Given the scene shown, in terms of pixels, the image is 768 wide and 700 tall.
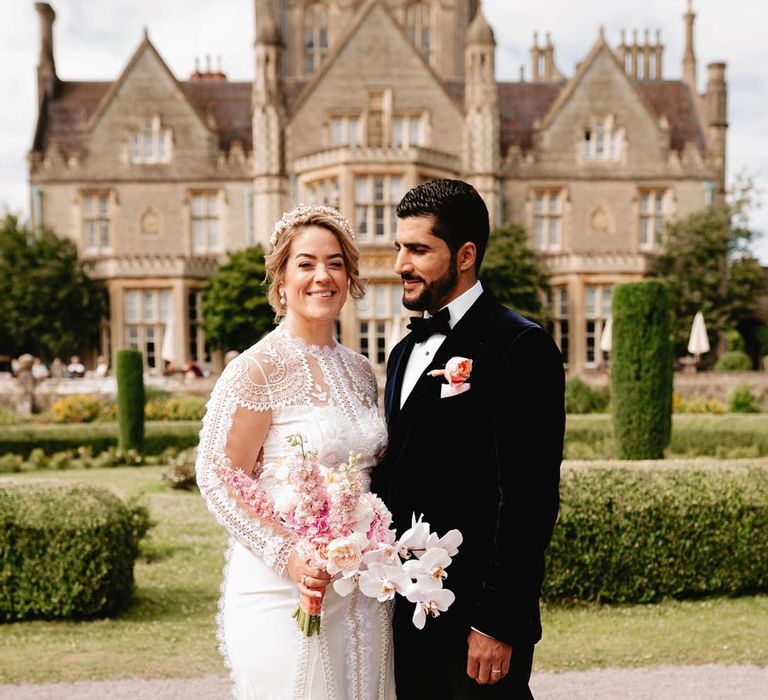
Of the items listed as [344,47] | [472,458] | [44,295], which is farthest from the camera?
[344,47]

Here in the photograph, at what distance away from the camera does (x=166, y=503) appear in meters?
11.7

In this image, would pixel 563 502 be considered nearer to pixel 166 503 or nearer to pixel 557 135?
pixel 166 503

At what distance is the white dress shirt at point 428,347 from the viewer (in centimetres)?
305

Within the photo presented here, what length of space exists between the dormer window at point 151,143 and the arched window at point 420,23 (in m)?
13.0

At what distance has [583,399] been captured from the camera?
67.1 feet

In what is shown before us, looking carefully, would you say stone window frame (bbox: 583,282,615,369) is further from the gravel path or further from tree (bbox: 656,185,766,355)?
the gravel path

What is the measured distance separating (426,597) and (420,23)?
125 feet

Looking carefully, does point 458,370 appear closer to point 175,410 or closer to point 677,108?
point 175,410

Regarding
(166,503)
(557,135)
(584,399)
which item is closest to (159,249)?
(557,135)

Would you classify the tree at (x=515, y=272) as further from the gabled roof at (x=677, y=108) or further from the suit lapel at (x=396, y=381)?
the suit lapel at (x=396, y=381)

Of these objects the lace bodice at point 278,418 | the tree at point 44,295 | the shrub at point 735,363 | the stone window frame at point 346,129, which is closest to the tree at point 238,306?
the tree at point 44,295

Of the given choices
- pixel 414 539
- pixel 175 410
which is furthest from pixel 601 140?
pixel 414 539

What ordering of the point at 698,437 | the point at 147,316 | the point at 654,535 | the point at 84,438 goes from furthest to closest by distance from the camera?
the point at 147,316 < the point at 84,438 < the point at 698,437 < the point at 654,535

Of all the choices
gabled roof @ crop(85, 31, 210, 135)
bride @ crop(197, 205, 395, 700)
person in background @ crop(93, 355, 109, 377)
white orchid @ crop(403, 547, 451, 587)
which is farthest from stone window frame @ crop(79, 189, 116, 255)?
white orchid @ crop(403, 547, 451, 587)
